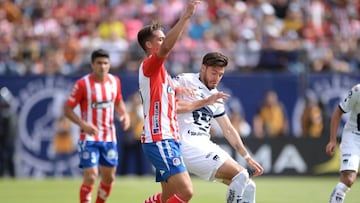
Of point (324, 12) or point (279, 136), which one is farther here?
point (324, 12)

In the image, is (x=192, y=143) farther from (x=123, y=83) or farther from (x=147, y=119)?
(x=123, y=83)

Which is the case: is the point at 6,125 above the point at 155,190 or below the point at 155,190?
above

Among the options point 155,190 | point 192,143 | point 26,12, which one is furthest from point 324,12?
point 192,143

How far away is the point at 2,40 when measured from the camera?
996 inches

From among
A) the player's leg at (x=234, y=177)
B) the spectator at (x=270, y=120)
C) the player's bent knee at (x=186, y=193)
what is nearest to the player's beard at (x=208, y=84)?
the player's leg at (x=234, y=177)

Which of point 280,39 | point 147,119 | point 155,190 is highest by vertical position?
point 280,39

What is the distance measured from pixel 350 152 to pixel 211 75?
2796 mm

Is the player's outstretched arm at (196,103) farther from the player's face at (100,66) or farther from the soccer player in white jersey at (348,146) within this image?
the player's face at (100,66)

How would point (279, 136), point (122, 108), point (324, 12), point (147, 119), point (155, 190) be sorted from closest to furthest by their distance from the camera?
point (147, 119) → point (122, 108) → point (155, 190) → point (279, 136) → point (324, 12)

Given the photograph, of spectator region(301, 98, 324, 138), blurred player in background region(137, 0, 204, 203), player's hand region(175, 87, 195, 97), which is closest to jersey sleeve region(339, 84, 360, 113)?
player's hand region(175, 87, 195, 97)

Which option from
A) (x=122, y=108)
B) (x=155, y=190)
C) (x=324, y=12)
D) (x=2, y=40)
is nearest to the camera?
(x=122, y=108)

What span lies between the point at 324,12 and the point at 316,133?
5562 mm

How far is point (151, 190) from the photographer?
61.4 ft

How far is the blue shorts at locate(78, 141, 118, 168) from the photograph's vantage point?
14.3 metres
